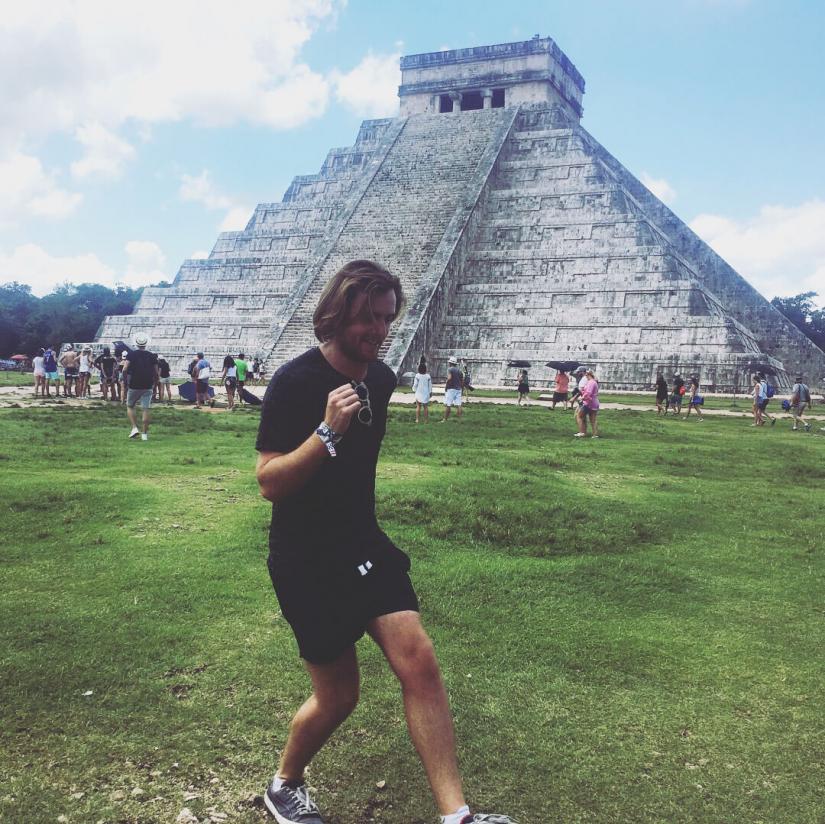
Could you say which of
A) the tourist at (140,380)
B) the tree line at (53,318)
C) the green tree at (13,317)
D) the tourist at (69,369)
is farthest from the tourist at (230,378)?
the green tree at (13,317)

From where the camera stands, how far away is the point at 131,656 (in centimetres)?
425

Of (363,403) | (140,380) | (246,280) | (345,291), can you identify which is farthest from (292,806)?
(246,280)

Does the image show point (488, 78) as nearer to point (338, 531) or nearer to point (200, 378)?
point (200, 378)

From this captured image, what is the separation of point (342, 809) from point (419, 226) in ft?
107

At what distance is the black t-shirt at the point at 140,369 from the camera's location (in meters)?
12.2

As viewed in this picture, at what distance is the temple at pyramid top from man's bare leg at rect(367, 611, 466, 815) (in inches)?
1608

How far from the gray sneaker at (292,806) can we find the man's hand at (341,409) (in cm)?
144

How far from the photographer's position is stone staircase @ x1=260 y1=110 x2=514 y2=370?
31.8 m

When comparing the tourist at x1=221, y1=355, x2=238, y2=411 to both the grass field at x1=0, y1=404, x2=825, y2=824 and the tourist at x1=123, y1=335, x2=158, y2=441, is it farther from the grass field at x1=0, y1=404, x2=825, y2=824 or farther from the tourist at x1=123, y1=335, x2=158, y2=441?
the grass field at x1=0, y1=404, x2=825, y2=824

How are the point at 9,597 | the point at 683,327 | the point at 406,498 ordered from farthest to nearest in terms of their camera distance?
1. the point at 683,327
2. the point at 406,498
3. the point at 9,597

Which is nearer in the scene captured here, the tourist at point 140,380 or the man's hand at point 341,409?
the man's hand at point 341,409

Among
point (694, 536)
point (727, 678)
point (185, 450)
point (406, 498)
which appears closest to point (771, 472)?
point (694, 536)

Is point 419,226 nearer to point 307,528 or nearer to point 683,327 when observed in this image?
point 683,327

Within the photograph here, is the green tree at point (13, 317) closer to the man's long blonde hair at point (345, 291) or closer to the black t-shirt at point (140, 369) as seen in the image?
the black t-shirt at point (140, 369)
